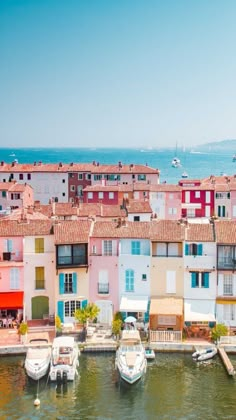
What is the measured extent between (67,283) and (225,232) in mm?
13070

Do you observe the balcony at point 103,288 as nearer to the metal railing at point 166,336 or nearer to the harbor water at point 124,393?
the metal railing at point 166,336

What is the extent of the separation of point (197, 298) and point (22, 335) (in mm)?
13631

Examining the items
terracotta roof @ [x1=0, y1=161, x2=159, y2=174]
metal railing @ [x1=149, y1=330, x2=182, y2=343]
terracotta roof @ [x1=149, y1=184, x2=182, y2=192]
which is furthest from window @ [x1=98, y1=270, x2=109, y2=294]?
terracotta roof @ [x1=0, y1=161, x2=159, y2=174]

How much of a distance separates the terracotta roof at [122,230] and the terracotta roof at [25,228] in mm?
3869

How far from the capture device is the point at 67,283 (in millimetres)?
46344

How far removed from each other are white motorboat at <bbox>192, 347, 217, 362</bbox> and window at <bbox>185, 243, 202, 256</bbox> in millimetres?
7799

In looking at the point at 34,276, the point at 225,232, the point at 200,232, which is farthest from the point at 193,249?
the point at 34,276

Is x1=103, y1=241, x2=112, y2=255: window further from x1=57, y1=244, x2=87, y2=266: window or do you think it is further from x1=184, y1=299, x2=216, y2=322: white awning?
x1=184, y1=299, x2=216, y2=322: white awning

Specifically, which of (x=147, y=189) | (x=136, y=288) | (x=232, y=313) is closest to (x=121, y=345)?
(x=136, y=288)

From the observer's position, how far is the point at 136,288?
4644 centimetres

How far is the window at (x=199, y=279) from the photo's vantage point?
4562cm

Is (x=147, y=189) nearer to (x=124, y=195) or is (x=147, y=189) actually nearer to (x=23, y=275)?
→ (x=124, y=195)

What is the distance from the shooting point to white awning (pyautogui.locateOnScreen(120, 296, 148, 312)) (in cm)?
4484

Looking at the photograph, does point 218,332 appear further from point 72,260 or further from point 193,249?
point 72,260
